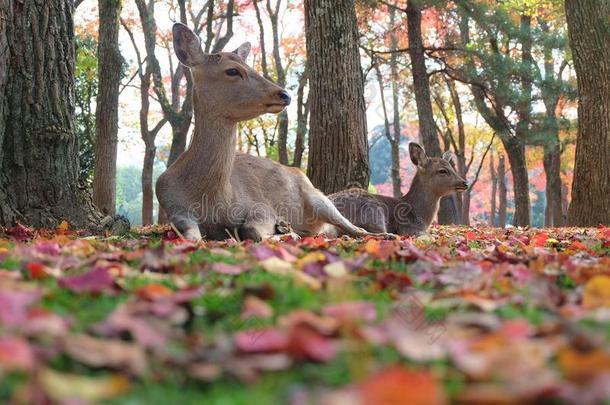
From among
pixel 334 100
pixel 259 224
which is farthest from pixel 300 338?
pixel 334 100

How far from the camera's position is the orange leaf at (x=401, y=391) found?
1.12 metres

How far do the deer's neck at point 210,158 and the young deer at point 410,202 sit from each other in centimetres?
217

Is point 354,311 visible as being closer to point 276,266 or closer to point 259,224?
point 276,266

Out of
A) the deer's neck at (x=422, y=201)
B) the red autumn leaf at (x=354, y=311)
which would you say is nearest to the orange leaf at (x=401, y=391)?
the red autumn leaf at (x=354, y=311)

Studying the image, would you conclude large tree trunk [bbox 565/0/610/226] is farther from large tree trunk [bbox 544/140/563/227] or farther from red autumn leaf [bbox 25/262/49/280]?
large tree trunk [bbox 544/140/563/227]

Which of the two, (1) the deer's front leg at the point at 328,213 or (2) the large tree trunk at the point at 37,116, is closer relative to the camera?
(2) the large tree trunk at the point at 37,116

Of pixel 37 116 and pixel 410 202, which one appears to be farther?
pixel 410 202

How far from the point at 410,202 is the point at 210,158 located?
3.98 meters

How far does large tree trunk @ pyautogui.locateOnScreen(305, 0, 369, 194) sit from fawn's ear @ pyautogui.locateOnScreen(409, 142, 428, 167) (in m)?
0.70

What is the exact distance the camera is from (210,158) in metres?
5.86

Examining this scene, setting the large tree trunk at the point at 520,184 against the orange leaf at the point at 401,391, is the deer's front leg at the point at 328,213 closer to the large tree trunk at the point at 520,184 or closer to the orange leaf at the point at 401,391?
the orange leaf at the point at 401,391

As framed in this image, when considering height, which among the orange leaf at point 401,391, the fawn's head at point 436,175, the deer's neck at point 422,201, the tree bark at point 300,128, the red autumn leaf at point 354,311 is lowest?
the orange leaf at point 401,391

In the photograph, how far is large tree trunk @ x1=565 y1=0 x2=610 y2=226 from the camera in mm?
10406

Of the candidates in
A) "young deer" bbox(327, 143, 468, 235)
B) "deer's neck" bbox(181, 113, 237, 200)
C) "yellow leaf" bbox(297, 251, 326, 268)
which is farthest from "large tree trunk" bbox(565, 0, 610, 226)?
"yellow leaf" bbox(297, 251, 326, 268)
